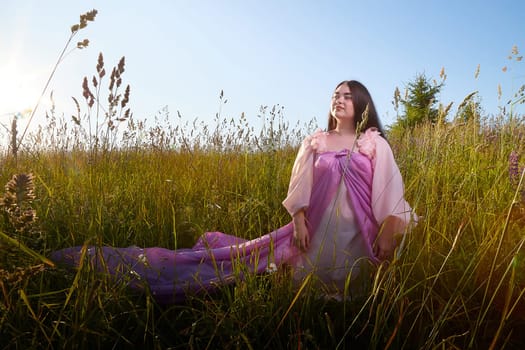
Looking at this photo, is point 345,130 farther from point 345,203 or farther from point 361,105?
point 345,203

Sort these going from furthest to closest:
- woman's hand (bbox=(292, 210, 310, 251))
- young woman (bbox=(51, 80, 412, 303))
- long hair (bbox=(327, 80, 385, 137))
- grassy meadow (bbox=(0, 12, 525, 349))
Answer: long hair (bbox=(327, 80, 385, 137))
woman's hand (bbox=(292, 210, 310, 251))
young woman (bbox=(51, 80, 412, 303))
grassy meadow (bbox=(0, 12, 525, 349))

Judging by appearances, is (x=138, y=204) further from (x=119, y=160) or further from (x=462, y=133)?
(x=462, y=133)

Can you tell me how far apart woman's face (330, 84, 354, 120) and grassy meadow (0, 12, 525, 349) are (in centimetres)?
53

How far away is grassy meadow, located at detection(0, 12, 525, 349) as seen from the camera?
1.33m

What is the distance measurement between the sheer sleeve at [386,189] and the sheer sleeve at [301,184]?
363mm

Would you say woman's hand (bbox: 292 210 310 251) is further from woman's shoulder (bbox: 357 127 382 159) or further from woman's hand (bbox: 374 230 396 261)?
woman's shoulder (bbox: 357 127 382 159)

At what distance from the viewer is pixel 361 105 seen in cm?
262

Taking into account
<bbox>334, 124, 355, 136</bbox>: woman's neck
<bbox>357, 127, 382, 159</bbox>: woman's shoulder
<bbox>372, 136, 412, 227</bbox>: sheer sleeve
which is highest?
<bbox>334, 124, 355, 136</bbox>: woman's neck

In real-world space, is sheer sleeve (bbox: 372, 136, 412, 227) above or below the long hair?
below

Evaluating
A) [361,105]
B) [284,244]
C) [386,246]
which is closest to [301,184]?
[284,244]

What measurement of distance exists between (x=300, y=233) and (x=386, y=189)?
53 centimetres

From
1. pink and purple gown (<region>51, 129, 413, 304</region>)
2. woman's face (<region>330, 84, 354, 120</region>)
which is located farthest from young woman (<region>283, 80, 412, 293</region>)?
woman's face (<region>330, 84, 354, 120</region>)

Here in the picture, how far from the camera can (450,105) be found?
5.75 ft

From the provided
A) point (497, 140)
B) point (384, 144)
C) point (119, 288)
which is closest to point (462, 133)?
point (497, 140)
